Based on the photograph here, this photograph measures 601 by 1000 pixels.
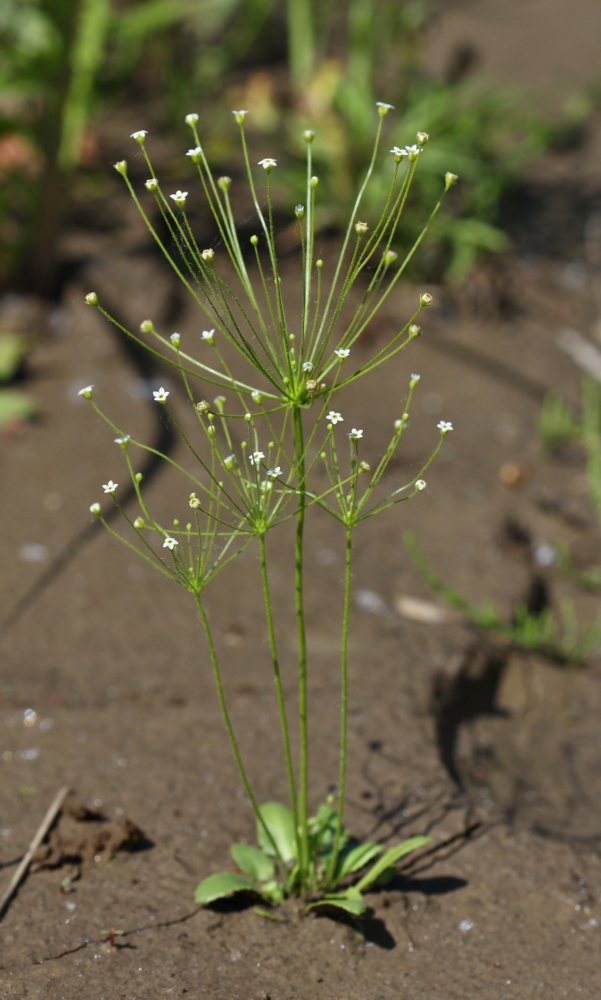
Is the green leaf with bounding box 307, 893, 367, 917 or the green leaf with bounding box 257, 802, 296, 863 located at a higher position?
the green leaf with bounding box 307, 893, 367, 917

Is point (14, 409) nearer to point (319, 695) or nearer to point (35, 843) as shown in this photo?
point (319, 695)

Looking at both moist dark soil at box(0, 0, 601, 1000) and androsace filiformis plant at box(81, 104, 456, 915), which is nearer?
androsace filiformis plant at box(81, 104, 456, 915)

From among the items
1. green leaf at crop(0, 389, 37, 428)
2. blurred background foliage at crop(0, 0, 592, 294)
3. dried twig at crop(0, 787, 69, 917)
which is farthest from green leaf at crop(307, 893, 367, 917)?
blurred background foliage at crop(0, 0, 592, 294)

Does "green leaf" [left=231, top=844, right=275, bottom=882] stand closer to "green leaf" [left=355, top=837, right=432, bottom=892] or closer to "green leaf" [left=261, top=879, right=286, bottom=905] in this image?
"green leaf" [left=261, top=879, right=286, bottom=905]

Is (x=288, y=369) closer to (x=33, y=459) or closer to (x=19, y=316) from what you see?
(x=33, y=459)

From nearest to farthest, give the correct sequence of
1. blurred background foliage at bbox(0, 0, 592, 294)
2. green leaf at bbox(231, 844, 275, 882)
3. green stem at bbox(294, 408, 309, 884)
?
green stem at bbox(294, 408, 309, 884)
green leaf at bbox(231, 844, 275, 882)
blurred background foliage at bbox(0, 0, 592, 294)

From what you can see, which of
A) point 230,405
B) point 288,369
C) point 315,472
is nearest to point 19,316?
point 230,405

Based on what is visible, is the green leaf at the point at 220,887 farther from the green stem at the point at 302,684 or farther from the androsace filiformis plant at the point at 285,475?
the green stem at the point at 302,684

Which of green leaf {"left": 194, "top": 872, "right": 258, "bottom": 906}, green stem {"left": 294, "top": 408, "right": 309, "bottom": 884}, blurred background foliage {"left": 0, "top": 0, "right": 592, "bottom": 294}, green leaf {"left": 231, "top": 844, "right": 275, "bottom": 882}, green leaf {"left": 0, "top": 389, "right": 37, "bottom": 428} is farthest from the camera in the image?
blurred background foliage {"left": 0, "top": 0, "right": 592, "bottom": 294}
